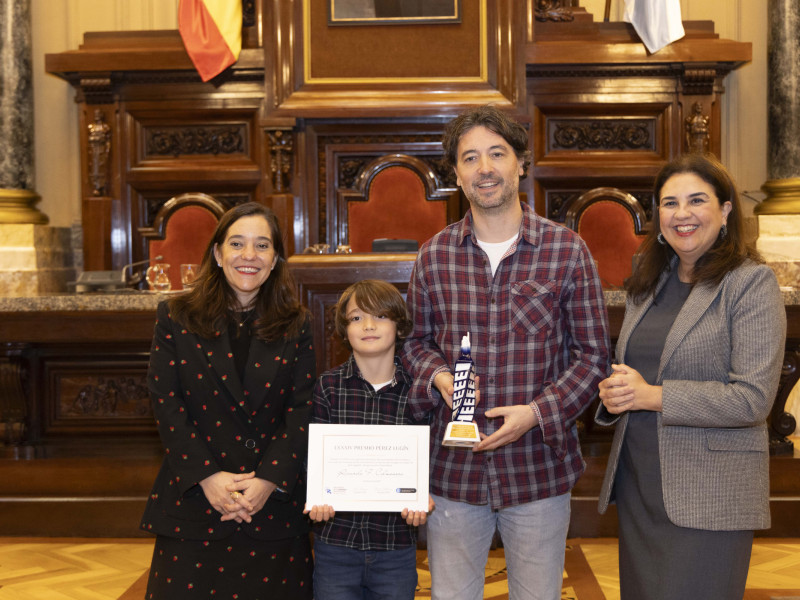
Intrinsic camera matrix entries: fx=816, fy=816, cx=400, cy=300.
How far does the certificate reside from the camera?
2.04m

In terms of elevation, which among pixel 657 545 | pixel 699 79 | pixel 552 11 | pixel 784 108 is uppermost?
pixel 552 11

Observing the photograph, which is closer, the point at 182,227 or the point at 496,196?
the point at 496,196

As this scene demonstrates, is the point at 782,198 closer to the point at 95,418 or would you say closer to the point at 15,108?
the point at 95,418

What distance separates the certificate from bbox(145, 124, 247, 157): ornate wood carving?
4.65m

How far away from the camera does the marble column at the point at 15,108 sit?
6586mm

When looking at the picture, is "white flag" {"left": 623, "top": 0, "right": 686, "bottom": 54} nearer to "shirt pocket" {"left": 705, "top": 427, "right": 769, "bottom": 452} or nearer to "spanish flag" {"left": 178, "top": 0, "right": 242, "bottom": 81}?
"spanish flag" {"left": 178, "top": 0, "right": 242, "bottom": 81}

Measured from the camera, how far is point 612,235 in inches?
246

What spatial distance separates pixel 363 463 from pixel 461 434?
321mm

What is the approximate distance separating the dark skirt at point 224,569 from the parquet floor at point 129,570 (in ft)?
3.61

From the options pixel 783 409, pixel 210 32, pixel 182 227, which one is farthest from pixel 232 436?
pixel 210 32

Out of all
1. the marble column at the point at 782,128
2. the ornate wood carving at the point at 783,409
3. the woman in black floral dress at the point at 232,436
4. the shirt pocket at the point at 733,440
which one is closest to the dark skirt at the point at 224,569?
the woman in black floral dress at the point at 232,436

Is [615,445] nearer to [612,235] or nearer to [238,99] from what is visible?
[612,235]

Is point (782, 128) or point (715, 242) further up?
point (782, 128)

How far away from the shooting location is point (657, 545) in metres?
2.01
